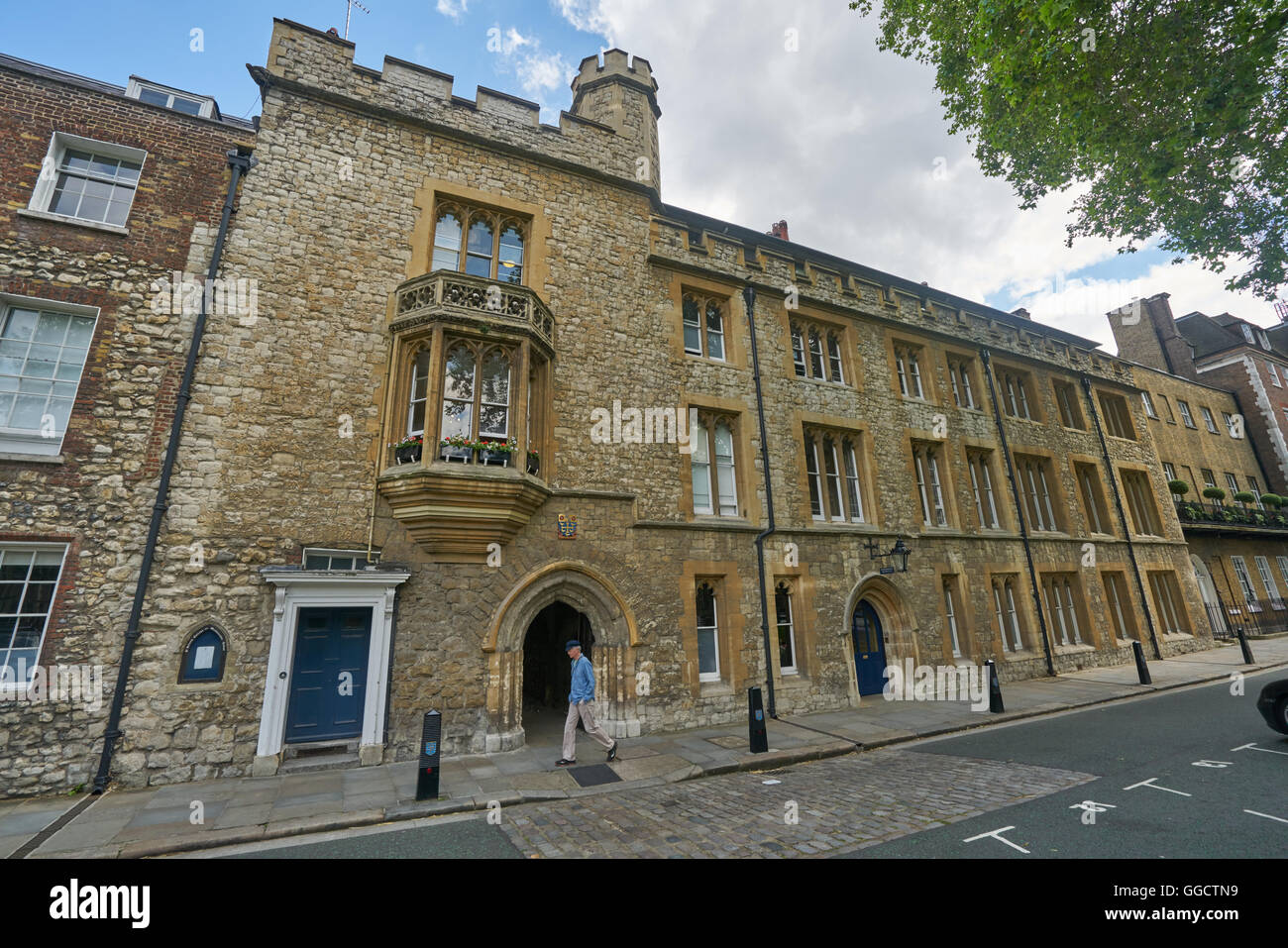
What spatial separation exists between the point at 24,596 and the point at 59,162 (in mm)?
7400

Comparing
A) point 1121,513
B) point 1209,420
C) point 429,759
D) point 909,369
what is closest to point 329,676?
point 429,759

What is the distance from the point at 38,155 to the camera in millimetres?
8477

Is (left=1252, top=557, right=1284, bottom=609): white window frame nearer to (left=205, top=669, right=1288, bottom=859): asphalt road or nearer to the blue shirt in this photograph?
(left=205, top=669, right=1288, bottom=859): asphalt road

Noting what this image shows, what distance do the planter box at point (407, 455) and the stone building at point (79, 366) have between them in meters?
3.37

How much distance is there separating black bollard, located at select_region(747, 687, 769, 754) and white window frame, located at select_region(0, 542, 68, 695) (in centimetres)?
1031

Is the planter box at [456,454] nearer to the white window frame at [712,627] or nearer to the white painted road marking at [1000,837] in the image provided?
the white window frame at [712,627]

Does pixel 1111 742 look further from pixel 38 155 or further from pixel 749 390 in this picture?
pixel 38 155

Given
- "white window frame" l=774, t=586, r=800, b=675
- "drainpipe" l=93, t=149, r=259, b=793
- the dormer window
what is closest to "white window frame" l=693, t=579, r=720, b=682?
"white window frame" l=774, t=586, r=800, b=675

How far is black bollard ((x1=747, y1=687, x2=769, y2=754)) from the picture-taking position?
8.36 metres

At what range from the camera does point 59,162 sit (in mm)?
8750
